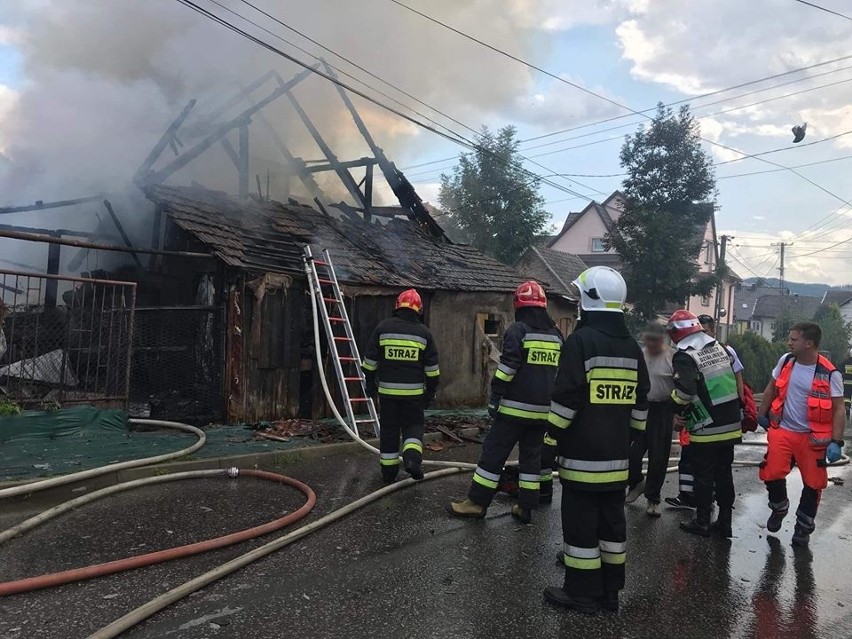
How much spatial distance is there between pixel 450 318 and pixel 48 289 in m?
6.24

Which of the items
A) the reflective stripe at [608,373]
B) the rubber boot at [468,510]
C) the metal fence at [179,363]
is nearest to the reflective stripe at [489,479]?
the rubber boot at [468,510]

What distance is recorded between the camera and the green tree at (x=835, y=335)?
29906mm

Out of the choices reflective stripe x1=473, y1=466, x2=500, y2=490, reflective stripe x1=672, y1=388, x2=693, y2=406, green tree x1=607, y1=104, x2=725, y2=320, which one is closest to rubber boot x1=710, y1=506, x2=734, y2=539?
reflective stripe x1=672, y1=388, x2=693, y2=406

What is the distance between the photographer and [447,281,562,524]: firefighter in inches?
183

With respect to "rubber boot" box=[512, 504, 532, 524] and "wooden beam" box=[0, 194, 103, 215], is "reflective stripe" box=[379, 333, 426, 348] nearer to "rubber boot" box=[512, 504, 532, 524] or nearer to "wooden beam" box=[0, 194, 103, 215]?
"rubber boot" box=[512, 504, 532, 524]

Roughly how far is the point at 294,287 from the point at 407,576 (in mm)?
5565

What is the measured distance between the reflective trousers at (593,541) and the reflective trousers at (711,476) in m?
1.63

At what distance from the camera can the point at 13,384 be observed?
725 centimetres

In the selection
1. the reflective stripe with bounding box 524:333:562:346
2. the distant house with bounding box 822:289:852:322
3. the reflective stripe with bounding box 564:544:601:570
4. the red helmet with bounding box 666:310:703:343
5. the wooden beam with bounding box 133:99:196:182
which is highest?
the distant house with bounding box 822:289:852:322

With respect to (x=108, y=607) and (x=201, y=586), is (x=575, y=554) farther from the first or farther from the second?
(x=108, y=607)

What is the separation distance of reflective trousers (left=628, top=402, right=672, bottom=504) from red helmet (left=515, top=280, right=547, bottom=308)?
1.44m

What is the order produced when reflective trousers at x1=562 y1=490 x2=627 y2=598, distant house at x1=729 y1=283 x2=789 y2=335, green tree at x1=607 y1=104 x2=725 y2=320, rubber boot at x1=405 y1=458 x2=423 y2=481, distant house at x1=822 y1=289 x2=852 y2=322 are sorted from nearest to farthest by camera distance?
1. reflective trousers at x1=562 y1=490 x2=627 y2=598
2. rubber boot at x1=405 y1=458 x2=423 y2=481
3. green tree at x1=607 y1=104 x2=725 y2=320
4. distant house at x1=729 y1=283 x2=789 y2=335
5. distant house at x1=822 y1=289 x2=852 y2=322

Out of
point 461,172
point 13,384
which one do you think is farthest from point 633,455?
point 461,172

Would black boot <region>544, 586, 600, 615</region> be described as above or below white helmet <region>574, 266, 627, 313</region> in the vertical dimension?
below
